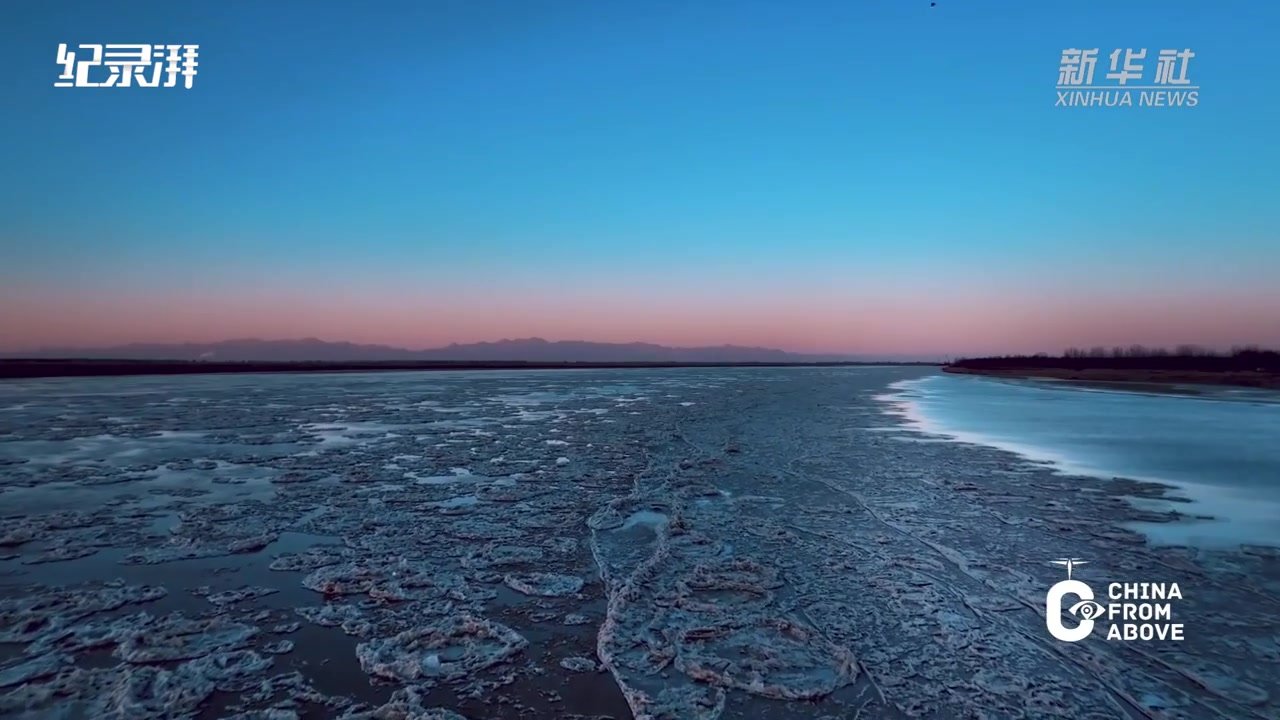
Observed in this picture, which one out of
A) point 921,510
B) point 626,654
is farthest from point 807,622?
point 921,510

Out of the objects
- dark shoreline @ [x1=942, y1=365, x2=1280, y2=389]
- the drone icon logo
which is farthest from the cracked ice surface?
dark shoreline @ [x1=942, y1=365, x2=1280, y2=389]

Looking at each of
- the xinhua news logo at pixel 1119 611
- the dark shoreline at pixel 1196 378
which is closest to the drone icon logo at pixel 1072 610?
the xinhua news logo at pixel 1119 611

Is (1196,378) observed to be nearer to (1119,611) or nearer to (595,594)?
(1119,611)

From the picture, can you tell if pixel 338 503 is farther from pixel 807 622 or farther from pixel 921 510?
pixel 921 510

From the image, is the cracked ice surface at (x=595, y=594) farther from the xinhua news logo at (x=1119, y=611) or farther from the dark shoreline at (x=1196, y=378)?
the dark shoreline at (x=1196, y=378)

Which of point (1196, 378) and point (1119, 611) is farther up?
point (1196, 378)

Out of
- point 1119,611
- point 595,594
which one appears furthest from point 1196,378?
point 595,594

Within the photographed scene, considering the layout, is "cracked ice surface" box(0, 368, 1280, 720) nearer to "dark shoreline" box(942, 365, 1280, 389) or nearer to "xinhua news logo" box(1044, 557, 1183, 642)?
"xinhua news logo" box(1044, 557, 1183, 642)
